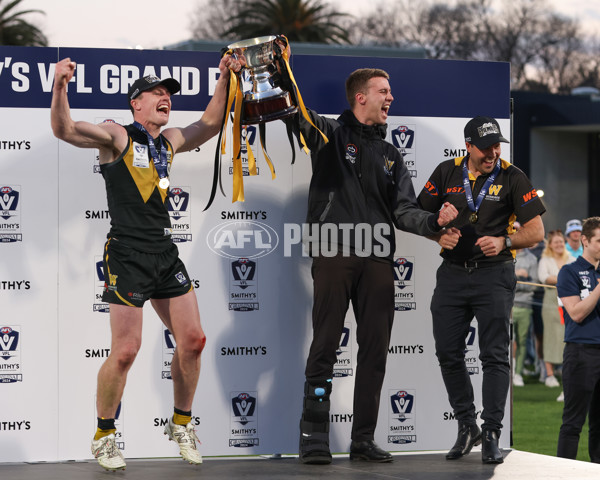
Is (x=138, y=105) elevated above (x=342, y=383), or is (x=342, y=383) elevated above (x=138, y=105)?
(x=138, y=105)

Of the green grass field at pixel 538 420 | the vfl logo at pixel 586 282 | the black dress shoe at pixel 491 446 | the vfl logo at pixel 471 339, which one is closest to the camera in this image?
the black dress shoe at pixel 491 446

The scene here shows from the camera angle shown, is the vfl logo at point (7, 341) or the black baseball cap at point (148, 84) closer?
the black baseball cap at point (148, 84)

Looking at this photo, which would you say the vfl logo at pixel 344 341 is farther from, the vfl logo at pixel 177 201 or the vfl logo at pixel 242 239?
the vfl logo at pixel 177 201

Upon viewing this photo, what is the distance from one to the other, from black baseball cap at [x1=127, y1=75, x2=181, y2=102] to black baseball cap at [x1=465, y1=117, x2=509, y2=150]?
5.67 feet

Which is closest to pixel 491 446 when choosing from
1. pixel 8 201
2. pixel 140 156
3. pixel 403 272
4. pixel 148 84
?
pixel 403 272

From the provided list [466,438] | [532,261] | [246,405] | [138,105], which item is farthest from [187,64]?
[532,261]

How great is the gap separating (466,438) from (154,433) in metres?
1.89

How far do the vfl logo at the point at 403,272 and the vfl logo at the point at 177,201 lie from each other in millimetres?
1408

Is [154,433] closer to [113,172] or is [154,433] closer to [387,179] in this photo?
[113,172]

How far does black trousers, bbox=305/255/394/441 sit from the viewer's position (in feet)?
19.2

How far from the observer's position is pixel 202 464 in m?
5.91

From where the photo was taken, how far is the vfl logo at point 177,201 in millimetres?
6156

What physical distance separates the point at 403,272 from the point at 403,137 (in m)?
0.87

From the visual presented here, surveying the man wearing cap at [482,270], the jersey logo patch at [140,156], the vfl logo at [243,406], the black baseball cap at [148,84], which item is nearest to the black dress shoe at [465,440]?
the man wearing cap at [482,270]
